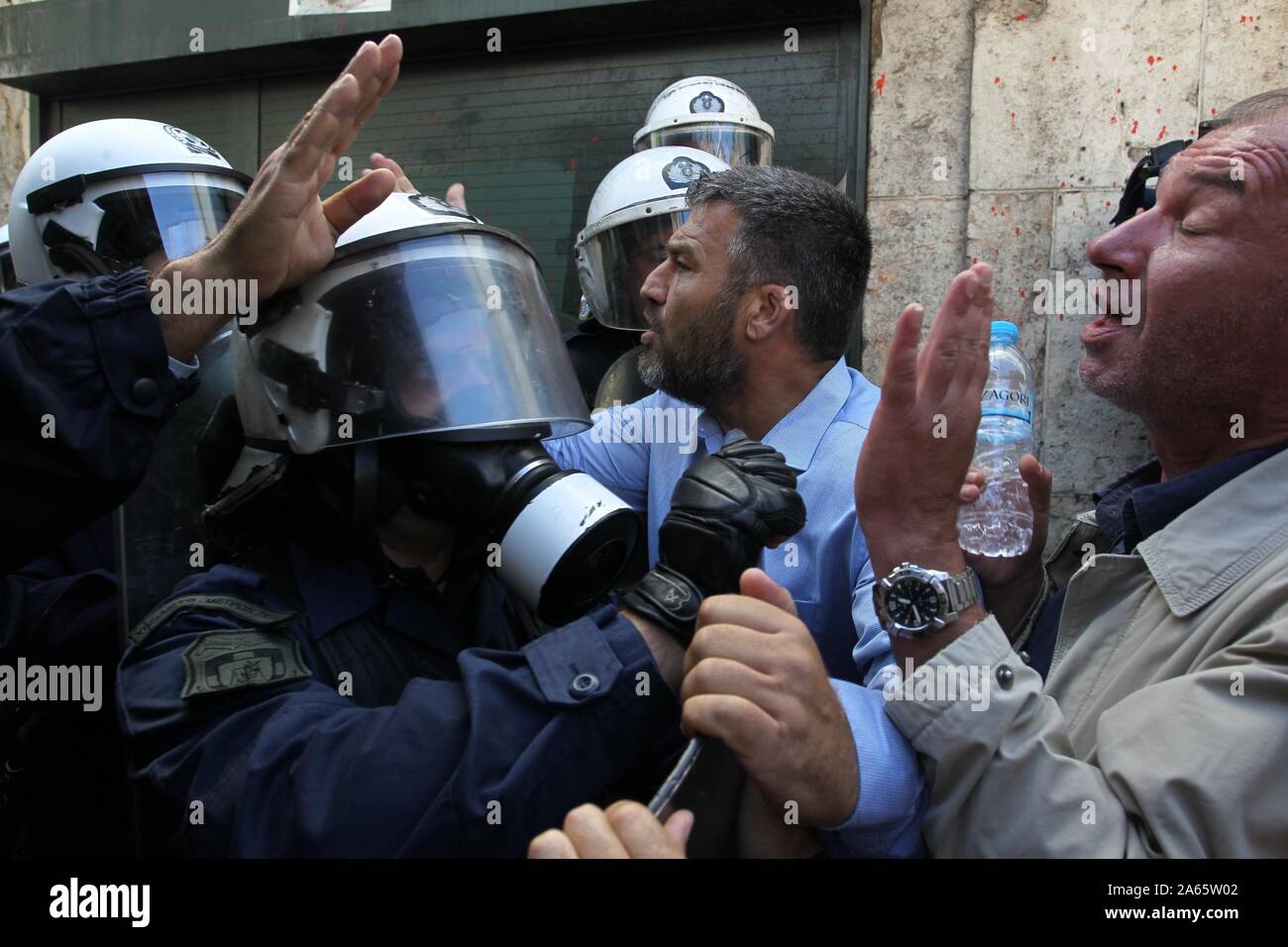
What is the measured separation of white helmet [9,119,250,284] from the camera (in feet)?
8.39

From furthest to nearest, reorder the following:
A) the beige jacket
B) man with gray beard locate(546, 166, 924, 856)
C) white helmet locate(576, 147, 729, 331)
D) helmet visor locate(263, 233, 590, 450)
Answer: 1. white helmet locate(576, 147, 729, 331)
2. man with gray beard locate(546, 166, 924, 856)
3. helmet visor locate(263, 233, 590, 450)
4. the beige jacket

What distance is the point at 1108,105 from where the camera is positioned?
3652mm

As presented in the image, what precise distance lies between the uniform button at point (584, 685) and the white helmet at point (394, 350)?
0.48 m

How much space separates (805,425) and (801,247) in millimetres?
502

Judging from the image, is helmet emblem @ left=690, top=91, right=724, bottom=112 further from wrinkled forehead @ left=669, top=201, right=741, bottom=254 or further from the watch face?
the watch face

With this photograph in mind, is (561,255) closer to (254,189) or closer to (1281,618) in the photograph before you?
(254,189)

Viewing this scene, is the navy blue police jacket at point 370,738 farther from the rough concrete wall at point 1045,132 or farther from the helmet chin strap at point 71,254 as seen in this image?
the rough concrete wall at point 1045,132

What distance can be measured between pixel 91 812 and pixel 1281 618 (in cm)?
231

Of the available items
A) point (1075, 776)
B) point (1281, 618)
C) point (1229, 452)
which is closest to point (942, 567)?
point (1075, 776)

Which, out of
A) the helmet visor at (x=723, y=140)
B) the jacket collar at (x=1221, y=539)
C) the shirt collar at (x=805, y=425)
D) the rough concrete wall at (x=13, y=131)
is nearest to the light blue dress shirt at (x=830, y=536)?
the shirt collar at (x=805, y=425)

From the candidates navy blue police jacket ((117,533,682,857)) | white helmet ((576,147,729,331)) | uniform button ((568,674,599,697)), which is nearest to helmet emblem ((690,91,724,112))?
white helmet ((576,147,729,331))

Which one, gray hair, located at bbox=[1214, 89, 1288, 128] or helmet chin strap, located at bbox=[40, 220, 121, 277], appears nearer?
gray hair, located at bbox=[1214, 89, 1288, 128]

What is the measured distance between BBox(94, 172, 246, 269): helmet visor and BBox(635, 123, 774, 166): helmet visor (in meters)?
1.94

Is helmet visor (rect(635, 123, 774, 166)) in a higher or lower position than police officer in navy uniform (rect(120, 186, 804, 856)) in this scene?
higher
